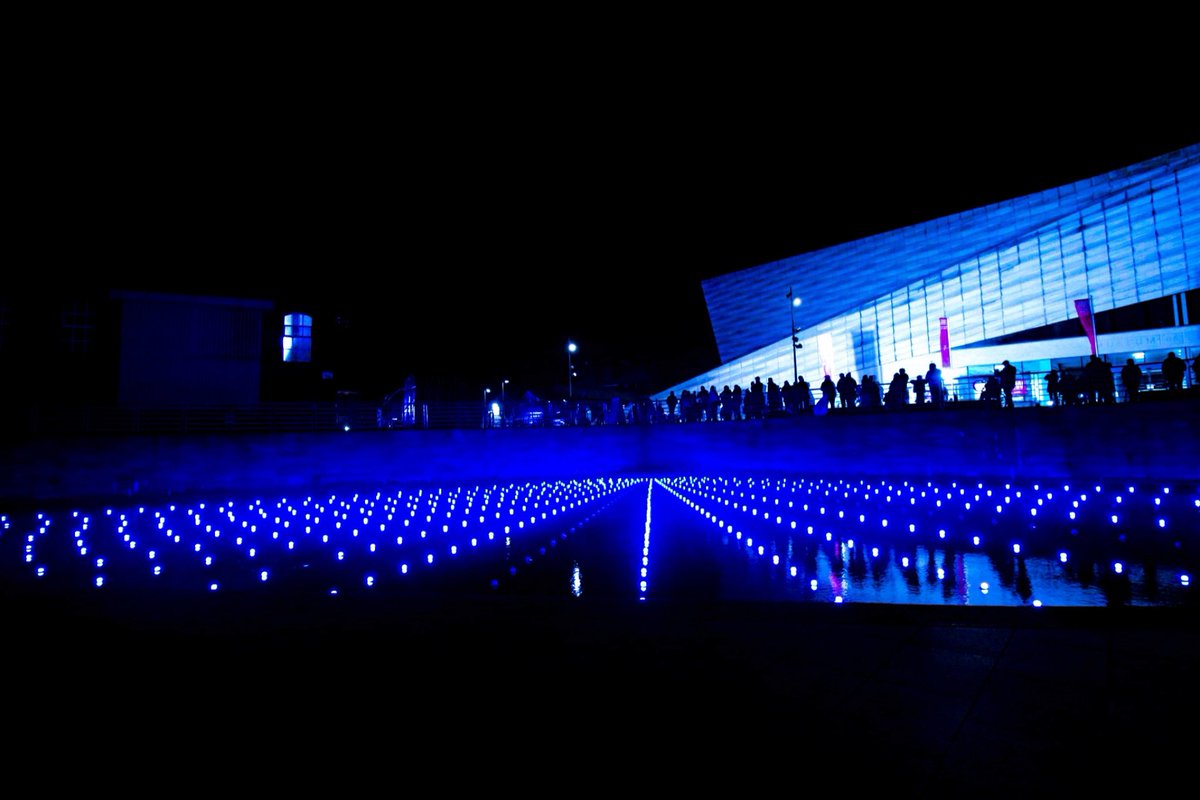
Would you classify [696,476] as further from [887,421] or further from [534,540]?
[534,540]

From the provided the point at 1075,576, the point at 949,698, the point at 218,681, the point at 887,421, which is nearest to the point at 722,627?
the point at 949,698

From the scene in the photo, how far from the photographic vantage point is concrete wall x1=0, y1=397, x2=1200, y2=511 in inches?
619

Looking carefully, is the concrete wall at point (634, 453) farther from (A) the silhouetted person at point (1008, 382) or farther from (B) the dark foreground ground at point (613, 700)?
(B) the dark foreground ground at point (613, 700)

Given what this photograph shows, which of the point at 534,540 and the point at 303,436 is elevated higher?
the point at 303,436

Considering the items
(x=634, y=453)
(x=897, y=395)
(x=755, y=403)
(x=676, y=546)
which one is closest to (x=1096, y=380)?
(x=897, y=395)

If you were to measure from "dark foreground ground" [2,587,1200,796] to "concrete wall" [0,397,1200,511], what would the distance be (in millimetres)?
14204

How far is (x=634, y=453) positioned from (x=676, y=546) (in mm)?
16760

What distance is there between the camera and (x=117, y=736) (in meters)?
3.18

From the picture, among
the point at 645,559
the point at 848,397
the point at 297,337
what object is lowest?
the point at 645,559

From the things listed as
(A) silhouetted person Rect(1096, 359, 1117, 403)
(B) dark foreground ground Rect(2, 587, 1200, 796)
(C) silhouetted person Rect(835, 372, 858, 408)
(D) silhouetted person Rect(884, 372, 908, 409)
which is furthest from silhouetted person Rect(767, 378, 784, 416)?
(B) dark foreground ground Rect(2, 587, 1200, 796)

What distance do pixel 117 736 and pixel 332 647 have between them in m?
1.30

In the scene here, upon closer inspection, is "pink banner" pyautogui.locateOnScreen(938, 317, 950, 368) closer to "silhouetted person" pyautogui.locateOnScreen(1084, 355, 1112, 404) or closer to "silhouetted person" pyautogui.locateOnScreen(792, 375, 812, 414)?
"silhouetted person" pyautogui.locateOnScreen(792, 375, 812, 414)

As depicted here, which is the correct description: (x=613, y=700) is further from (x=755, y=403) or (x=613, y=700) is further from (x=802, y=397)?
(x=755, y=403)

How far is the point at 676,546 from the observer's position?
32.9ft
